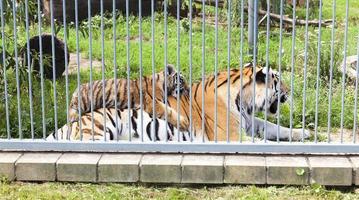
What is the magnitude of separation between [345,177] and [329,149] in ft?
0.84

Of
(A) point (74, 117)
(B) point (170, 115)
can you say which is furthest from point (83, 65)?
(B) point (170, 115)

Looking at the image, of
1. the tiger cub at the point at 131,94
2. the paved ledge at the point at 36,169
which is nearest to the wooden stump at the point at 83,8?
the tiger cub at the point at 131,94

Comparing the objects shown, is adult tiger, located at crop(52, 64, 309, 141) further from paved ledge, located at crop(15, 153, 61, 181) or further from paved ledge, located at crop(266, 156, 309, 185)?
paved ledge, located at crop(266, 156, 309, 185)

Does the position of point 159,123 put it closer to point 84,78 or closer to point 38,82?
point 38,82

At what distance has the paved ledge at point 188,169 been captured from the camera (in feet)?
16.9

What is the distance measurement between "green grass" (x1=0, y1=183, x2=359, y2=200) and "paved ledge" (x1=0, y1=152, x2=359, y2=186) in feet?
0.18

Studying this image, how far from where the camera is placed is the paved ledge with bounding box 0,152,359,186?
→ 5.15m

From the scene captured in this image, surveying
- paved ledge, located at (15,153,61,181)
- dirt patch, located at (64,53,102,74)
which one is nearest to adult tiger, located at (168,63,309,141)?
paved ledge, located at (15,153,61,181)

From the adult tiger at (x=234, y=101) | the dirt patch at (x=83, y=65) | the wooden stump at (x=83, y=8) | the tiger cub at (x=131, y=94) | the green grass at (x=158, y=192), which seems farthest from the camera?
the wooden stump at (x=83, y=8)

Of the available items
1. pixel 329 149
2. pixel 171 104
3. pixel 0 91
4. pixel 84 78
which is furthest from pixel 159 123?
pixel 84 78

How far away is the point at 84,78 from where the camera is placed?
880 cm

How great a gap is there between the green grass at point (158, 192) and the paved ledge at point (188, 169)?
5 centimetres

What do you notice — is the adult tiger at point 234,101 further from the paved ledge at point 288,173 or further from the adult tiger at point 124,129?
the paved ledge at point 288,173

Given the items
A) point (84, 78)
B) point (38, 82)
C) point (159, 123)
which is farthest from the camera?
point (84, 78)
